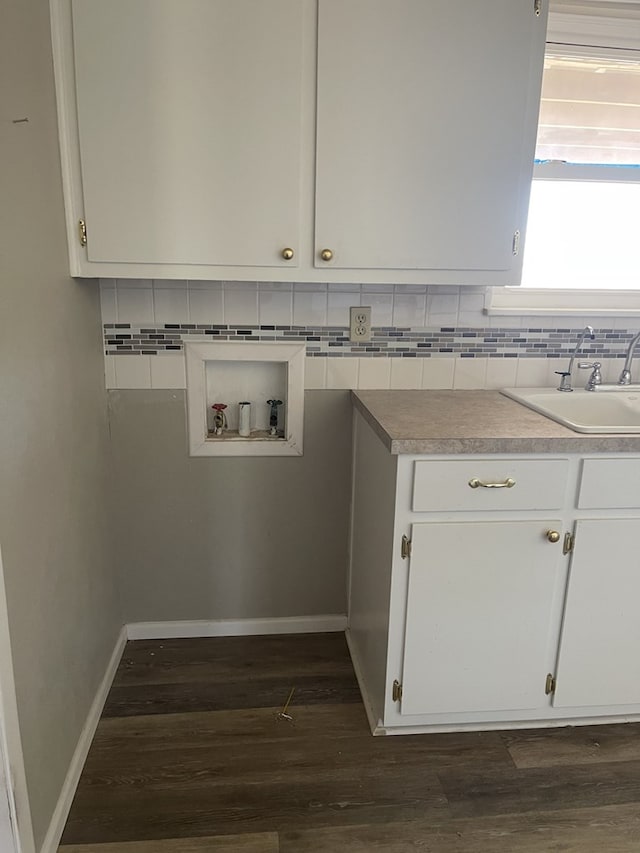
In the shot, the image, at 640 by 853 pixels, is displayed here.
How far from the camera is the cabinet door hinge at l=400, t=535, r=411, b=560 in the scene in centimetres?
173

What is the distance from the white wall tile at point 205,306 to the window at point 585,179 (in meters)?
0.93

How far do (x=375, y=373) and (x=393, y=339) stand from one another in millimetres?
131

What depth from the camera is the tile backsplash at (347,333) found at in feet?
6.98

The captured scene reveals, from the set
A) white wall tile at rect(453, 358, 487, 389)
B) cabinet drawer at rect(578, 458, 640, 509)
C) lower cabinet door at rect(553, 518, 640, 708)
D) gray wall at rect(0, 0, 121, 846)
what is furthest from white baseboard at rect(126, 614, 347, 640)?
cabinet drawer at rect(578, 458, 640, 509)

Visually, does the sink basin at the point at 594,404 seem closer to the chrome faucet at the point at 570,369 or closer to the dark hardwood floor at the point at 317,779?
the chrome faucet at the point at 570,369

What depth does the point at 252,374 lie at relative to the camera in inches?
88.9

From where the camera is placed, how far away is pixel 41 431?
151 centimetres

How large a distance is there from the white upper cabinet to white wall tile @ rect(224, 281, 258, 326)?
0.94 feet

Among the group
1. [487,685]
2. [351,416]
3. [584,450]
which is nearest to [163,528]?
[351,416]

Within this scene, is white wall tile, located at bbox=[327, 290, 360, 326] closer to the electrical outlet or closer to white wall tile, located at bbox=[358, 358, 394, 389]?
the electrical outlet

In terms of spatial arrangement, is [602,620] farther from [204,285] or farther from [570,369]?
[204,285]

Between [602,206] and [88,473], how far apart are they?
6.43 feet

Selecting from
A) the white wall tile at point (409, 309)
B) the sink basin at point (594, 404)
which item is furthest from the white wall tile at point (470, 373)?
the white wall tile at point (409, 309)

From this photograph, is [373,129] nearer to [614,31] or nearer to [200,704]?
[614,31]
